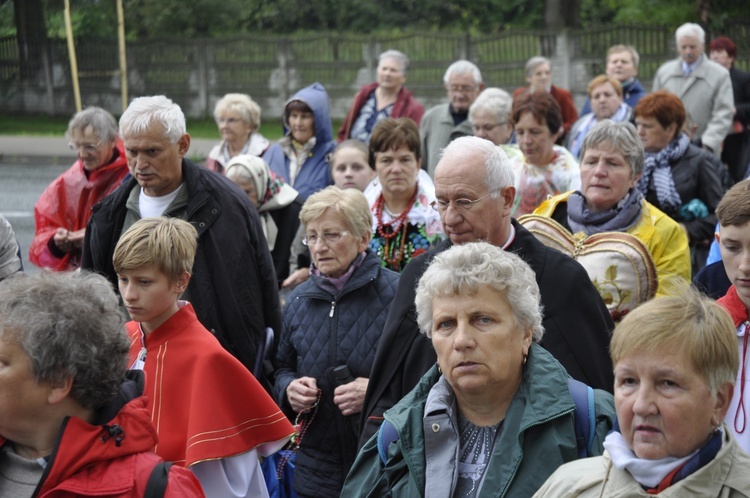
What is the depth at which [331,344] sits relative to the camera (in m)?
5.26

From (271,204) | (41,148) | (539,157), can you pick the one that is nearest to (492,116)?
(539,157)

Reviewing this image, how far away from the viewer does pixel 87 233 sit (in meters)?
5.76

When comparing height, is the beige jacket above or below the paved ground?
above

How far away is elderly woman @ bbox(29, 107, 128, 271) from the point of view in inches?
280

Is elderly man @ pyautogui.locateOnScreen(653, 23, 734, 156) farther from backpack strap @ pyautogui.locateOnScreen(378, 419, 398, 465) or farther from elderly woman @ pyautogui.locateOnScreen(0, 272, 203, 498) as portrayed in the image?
elderly woman @ pyautogui.locateOnScreen(0, 272, 203, 498)

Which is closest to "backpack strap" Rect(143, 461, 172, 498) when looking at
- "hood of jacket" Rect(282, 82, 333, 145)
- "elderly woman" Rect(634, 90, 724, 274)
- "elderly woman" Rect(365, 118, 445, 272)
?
"elderly woman" Rect(365, 118, 445, 272)

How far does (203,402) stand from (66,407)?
3.81 feet

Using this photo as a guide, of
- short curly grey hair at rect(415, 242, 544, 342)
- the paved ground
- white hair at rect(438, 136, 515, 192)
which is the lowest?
the paved ground

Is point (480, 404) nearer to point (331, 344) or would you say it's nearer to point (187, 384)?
point (187, 384)

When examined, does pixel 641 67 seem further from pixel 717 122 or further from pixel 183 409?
pixel 183 409

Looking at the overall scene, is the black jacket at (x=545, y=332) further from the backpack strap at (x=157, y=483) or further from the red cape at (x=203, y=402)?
the backpack strap at (x=157, y=483)

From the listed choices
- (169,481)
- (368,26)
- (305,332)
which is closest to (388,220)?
(305,332)

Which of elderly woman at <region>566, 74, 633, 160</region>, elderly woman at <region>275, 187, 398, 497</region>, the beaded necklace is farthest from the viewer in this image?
elderly woman at <region>566, 74, 633, 160</region>

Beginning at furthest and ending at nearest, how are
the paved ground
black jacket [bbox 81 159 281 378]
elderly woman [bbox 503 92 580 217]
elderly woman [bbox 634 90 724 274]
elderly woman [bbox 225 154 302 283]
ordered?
the paved ground → elderly woman [bbox 225 154 302 283] → elderly woman [bbox 503 92 580 217] → elderly woman [bbox 634 90 724 274] → black jacket [bbox 81 159 281 378]
